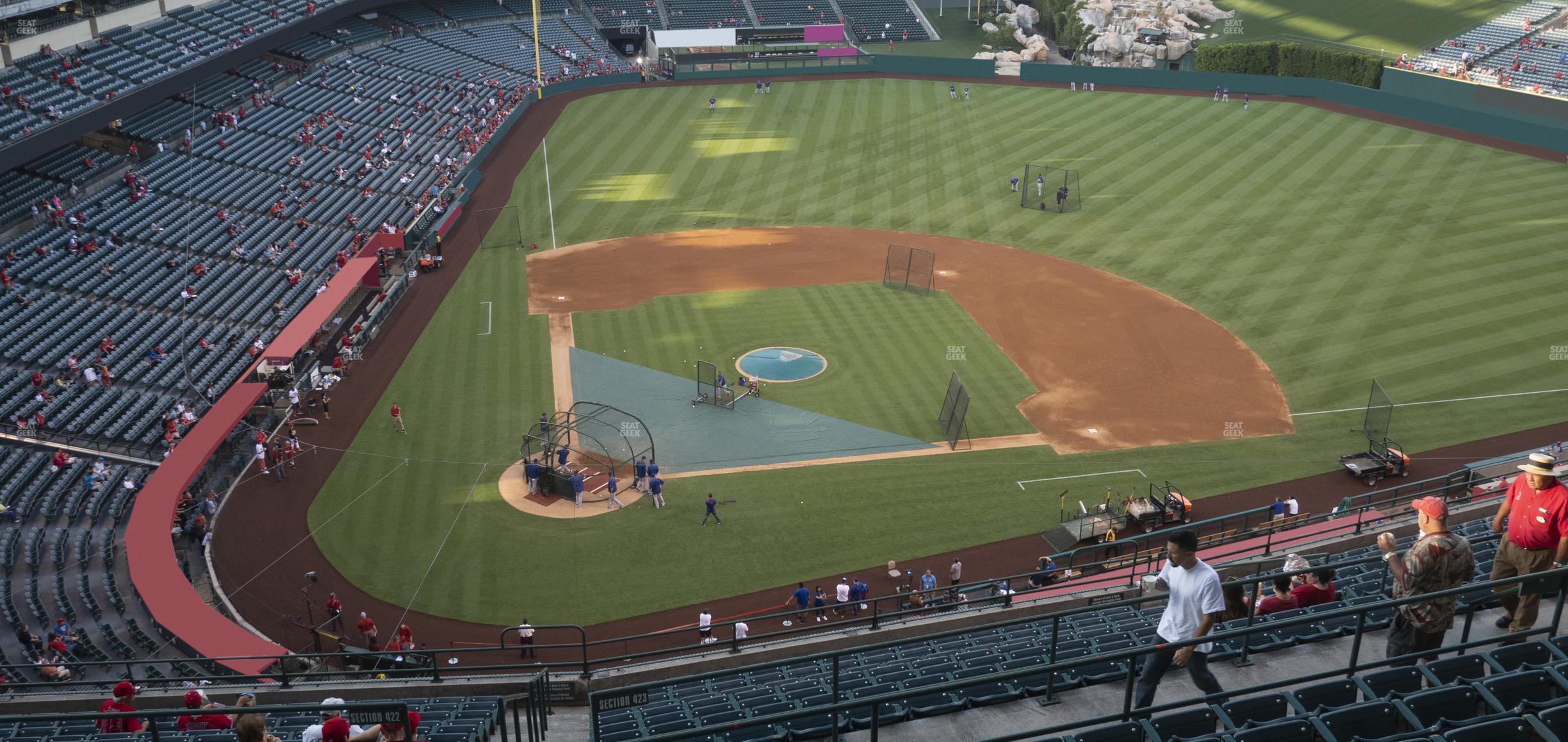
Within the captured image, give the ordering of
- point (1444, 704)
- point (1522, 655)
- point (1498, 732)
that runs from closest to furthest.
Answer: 1. point (1498, 732)
2. point (1444, 704)
3. point (1522, 655)

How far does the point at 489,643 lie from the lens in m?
23.0

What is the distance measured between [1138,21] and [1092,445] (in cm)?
5324

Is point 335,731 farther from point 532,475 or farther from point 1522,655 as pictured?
point 532,475

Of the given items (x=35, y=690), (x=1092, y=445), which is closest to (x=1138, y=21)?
(x=1092, y=445)

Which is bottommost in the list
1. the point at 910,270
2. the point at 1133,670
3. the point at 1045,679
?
the point at 910,270

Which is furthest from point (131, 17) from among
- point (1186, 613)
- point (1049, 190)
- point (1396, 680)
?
point (1396, 680)

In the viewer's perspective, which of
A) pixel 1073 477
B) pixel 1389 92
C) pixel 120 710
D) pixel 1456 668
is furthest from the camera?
pixel 1389 92

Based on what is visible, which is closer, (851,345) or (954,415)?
(954,415)

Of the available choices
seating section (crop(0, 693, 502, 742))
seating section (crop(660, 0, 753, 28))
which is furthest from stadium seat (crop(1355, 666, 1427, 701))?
seating section (crop(660, 0, 753, 28))

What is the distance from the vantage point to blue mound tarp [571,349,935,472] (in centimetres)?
3047

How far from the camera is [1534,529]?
33.3 feet

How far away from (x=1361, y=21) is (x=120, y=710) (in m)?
77.5

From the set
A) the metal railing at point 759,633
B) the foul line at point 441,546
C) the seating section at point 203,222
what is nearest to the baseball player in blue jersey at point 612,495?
the foul line at point 441,546

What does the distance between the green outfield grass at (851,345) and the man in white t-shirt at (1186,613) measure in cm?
2182
